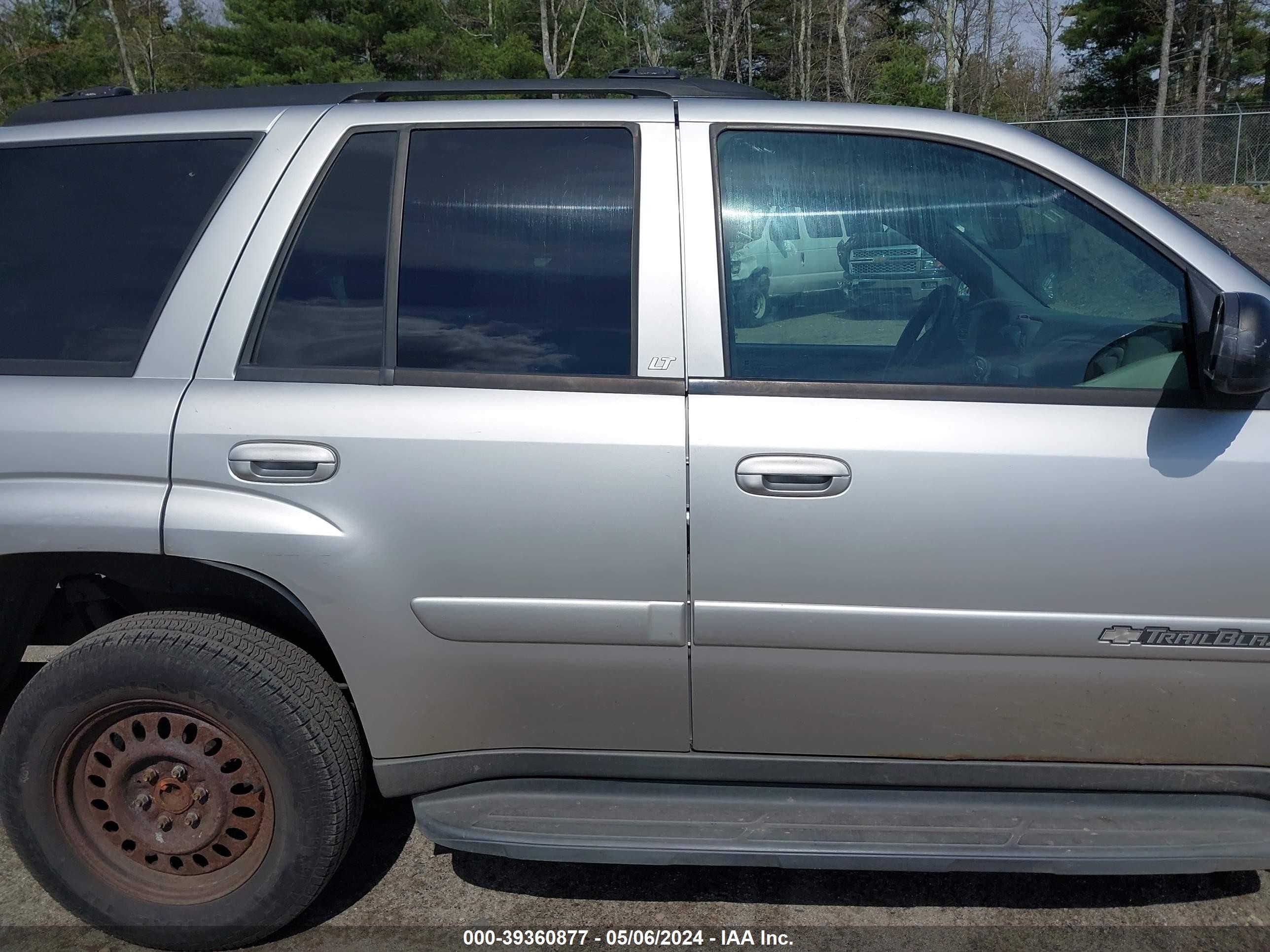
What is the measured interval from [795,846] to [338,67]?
92.1 ft

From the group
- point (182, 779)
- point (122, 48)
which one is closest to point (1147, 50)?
point (122, 48)

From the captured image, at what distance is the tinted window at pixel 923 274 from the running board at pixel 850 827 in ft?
3.27

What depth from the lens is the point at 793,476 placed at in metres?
2.32

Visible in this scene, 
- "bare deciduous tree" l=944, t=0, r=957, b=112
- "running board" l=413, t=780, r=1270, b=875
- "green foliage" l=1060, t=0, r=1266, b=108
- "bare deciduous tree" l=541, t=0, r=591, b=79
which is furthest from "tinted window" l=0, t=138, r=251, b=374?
"green foliage" l=1060, t=0, r=1266, b=108

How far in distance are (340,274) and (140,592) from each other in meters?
1.07

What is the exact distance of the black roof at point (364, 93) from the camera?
272 centimetres

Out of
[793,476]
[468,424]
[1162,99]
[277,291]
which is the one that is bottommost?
[793,476]

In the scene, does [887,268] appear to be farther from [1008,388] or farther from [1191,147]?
[1191,147]

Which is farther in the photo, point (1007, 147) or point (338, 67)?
point (338, 67)

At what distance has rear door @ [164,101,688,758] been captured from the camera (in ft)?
7.77

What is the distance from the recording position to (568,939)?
105 inches

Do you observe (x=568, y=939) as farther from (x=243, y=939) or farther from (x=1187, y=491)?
(x=1187, y=491)

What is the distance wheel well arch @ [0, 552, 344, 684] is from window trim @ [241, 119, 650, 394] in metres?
0.49

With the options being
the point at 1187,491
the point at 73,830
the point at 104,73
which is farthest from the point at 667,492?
the point at 104,73
